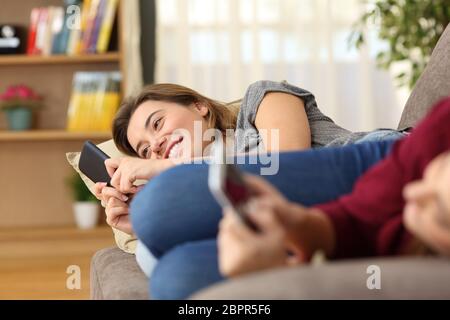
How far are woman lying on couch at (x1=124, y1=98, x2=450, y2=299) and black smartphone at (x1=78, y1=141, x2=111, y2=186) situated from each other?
56cm

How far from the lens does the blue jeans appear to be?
1.11 m

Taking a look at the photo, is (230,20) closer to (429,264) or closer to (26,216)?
(26,216)

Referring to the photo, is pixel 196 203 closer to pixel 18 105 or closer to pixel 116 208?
pixel 116 208

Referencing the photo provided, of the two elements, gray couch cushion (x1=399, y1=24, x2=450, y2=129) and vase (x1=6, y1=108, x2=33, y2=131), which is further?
vase (x1=6, y1=108, x2=33, y2=131)

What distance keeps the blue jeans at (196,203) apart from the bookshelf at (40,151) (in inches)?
109

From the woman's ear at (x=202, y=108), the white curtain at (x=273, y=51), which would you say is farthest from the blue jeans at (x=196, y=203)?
the white curtain at (x=273, y=51)

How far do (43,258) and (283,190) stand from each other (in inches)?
106

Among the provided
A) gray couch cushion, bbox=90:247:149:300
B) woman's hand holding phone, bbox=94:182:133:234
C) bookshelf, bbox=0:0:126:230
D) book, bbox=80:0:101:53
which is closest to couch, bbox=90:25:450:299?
gray couch cushion, bbox=90:247:149:300

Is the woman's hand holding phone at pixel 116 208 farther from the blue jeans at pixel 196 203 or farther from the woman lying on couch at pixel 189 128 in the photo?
the blue jeans at pixel 196 203

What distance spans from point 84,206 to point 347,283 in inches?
118

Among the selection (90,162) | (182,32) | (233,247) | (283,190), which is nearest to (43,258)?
(182,32)

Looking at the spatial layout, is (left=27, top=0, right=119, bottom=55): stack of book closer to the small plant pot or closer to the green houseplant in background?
the small plant pot

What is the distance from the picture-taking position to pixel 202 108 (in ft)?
6.45

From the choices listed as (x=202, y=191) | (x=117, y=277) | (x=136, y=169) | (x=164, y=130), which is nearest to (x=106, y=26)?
(x=164, y=130)
